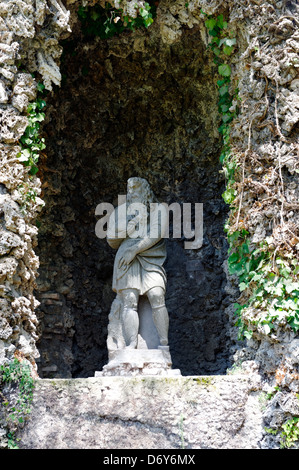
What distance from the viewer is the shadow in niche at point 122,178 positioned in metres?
5.98

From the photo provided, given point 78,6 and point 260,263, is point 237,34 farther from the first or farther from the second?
point 260,263

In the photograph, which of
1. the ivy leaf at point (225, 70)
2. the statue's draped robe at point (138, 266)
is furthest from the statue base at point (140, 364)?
the ivy leaf at point (225, 70)

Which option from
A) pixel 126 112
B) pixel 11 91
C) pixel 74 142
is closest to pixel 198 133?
pixel 126 112

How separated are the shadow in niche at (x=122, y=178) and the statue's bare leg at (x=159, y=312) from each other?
1.03 metres

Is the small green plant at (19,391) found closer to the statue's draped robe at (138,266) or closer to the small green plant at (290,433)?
the statue's draped robe at (138,266)

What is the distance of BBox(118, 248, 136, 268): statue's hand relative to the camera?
5.12 metres

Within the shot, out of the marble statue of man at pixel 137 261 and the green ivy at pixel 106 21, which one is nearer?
the marble statue of man at pixel 137 261

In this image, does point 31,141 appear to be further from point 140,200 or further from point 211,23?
point 211,23

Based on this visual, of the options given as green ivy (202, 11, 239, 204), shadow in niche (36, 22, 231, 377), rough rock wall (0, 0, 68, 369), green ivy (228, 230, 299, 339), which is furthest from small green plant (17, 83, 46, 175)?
green ivy (228, 230, 299, 339)

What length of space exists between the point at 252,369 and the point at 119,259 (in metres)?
1.35

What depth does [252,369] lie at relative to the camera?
458cm

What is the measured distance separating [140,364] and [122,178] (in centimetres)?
239

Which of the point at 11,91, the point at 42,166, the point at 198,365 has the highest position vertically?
the point at 11,91

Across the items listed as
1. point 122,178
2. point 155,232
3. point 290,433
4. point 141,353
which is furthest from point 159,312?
point 122,178
